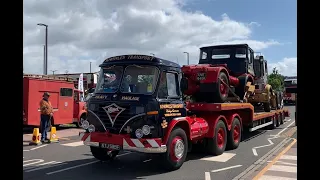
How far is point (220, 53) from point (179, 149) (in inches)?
257

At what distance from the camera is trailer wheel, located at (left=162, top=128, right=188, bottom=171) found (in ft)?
25.0

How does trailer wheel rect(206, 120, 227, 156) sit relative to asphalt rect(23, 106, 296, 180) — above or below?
above

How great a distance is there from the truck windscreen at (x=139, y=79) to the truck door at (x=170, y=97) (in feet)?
0.68

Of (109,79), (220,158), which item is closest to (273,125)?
(220,158)

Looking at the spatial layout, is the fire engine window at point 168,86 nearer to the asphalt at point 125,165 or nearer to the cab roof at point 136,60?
the cab roof at point 136,60

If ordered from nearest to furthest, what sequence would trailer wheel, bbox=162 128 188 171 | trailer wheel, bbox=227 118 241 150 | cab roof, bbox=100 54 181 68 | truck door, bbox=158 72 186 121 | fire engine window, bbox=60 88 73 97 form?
trailer wheel, bbox=162 128 188 171 < truck door, bbox=158 72 186 121 < cab roof, bbox=100 54 181 68 < trailer wheel, bbox=227 118 241 150 < fire engine window, bbox=60 88 73 97

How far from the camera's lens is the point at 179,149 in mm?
7957

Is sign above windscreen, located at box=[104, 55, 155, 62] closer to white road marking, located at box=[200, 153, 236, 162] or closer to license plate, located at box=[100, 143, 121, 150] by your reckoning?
license plate, located at box=[100, 143, 121, 150]

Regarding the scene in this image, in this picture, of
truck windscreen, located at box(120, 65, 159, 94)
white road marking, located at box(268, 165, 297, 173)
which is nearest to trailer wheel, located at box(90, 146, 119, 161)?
truck windscreen, located at box(120, 65, 159, 94)

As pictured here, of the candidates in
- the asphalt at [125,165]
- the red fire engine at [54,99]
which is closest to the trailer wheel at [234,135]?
the asphalt at [125,165]

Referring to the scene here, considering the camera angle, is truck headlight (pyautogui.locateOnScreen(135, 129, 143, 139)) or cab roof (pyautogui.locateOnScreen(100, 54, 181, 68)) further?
cab roof (pyautogui.locateOnScreen(100, 54, 181, 68))

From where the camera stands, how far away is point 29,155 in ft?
32.9

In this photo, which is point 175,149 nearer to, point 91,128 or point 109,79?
point 91,128

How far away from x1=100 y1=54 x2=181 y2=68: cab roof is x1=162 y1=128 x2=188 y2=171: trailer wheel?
1613 mm
